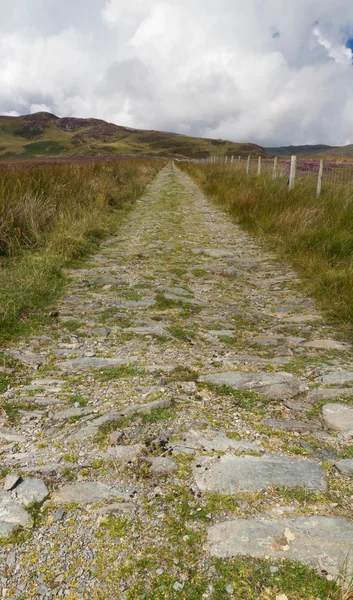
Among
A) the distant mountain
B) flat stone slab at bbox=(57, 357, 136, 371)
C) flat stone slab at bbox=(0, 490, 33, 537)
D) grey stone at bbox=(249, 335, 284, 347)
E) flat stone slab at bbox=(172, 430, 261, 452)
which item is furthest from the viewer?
the distant mountain

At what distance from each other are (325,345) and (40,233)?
5.12 m

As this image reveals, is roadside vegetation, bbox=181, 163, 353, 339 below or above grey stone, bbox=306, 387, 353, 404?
above

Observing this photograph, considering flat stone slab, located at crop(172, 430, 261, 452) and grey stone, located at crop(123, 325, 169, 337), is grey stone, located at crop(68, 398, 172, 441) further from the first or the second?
grey stone, located at crop(123, 325, 169, 337)

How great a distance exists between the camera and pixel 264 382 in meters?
2.80

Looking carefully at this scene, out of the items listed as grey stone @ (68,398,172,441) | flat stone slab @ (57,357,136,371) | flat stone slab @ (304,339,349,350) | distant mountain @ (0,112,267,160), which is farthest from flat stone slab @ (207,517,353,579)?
distant mountain @ (0,112,267,160)

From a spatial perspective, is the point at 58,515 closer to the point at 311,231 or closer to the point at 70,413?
the point at 70,413

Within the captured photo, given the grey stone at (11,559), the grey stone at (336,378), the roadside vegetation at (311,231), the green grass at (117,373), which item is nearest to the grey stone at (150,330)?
the green grass at (117,373)

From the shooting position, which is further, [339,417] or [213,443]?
[339,417]

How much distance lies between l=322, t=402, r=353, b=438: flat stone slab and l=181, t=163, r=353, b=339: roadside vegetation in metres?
1.35

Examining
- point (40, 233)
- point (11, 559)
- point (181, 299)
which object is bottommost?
point (11, 559)

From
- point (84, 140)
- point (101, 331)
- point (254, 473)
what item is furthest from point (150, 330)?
point (84, 140)

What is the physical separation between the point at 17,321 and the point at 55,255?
229cm

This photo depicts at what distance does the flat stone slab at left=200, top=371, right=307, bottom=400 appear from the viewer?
2.69m

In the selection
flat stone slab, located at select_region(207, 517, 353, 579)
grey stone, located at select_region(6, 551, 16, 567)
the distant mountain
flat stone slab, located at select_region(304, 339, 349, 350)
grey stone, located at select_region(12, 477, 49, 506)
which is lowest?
grey stone, located at select_region(6, 551, 16, 567)
